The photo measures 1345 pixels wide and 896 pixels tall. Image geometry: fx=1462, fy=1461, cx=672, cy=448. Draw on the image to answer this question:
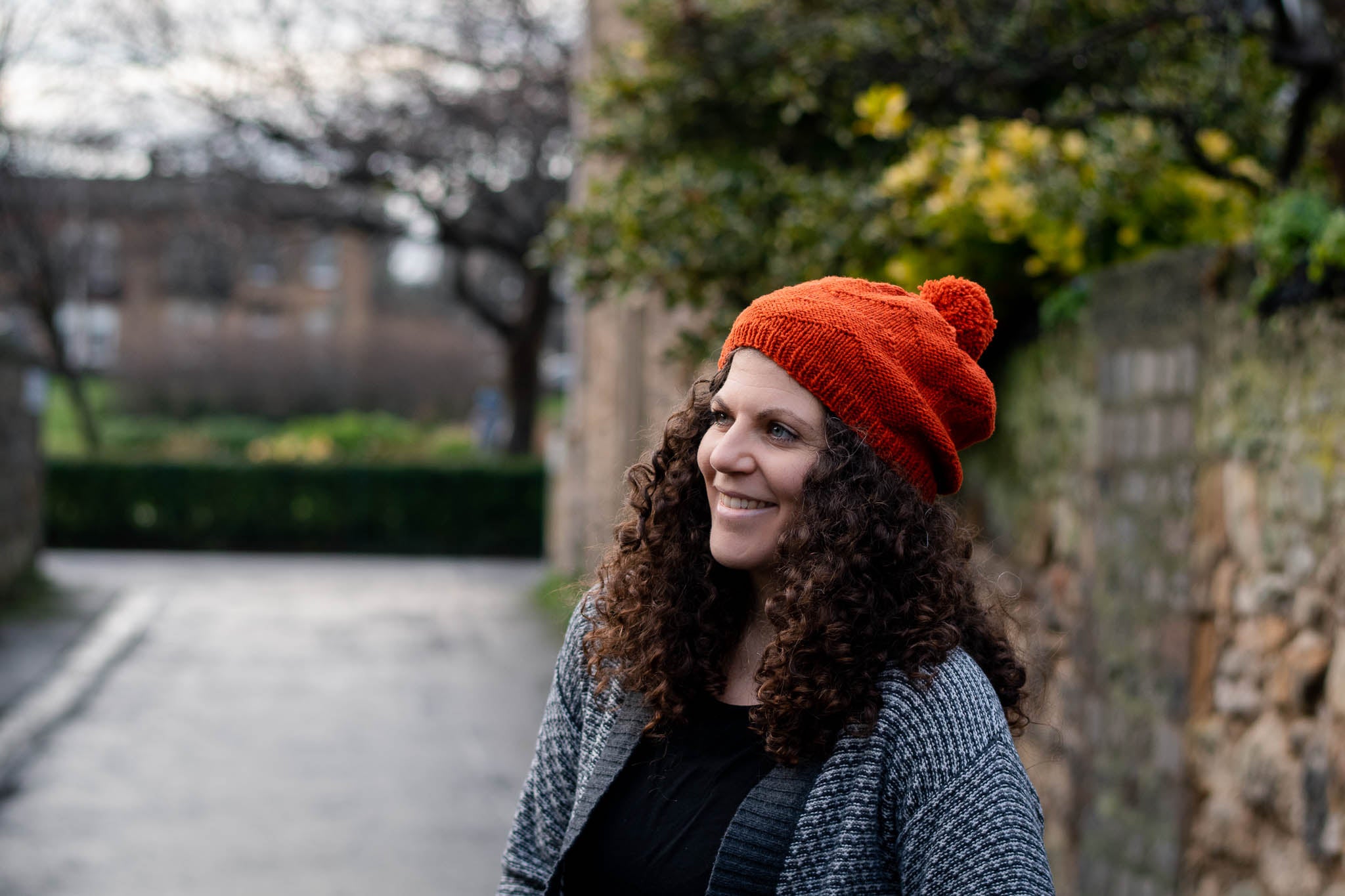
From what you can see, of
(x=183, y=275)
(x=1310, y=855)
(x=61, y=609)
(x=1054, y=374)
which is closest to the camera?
(x=1310, y=855)

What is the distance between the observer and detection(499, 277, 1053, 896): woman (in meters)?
1.86

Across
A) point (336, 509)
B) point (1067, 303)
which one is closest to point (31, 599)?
point (336, 509)

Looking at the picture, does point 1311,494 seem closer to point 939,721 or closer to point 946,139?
point 939,721

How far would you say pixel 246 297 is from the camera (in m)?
41.8

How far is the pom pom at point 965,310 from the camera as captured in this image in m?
2.11

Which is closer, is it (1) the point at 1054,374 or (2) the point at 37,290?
(1) the point at 1054,374

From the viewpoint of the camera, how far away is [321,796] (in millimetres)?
7250

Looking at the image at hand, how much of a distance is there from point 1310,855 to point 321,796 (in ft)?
16.6

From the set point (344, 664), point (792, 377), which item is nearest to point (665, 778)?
point (792, 377)

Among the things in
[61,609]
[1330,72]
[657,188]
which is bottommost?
[61,609]

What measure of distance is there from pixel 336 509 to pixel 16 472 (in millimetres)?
7646

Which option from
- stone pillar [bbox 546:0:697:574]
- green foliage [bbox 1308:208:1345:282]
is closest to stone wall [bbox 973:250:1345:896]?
green foliage [bbox 1308:208:1345:282]

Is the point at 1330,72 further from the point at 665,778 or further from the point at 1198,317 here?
the point at 665,778

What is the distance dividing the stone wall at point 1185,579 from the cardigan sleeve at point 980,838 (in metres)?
0.71
